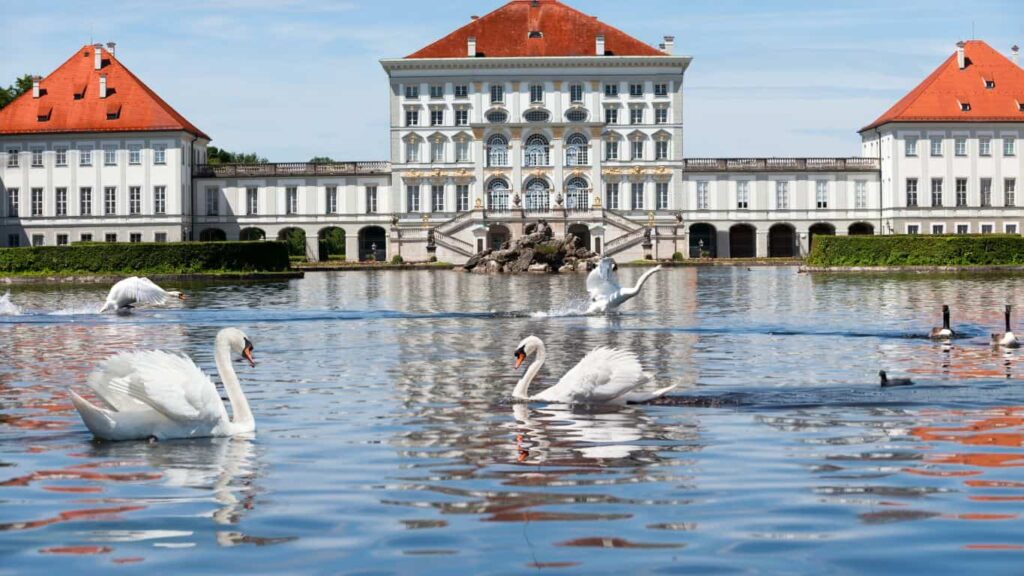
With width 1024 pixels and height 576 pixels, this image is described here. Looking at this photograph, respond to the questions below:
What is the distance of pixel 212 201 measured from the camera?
377ft

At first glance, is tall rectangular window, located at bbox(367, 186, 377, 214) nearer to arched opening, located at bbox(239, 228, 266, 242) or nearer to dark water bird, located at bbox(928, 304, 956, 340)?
arched opening, located at bbox(239, 228, 266, 242)

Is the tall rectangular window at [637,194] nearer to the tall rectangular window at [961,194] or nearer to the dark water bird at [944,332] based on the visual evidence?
the tall rectangular window at [961,194]

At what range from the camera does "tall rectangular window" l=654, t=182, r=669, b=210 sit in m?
114

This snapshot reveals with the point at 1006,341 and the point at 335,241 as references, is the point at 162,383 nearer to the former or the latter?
the point at 1006,341

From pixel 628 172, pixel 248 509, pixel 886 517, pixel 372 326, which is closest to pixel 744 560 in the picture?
pixel 886 517

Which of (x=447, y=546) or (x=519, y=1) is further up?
(x=519, y=1)

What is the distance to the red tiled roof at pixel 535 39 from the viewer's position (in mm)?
114625

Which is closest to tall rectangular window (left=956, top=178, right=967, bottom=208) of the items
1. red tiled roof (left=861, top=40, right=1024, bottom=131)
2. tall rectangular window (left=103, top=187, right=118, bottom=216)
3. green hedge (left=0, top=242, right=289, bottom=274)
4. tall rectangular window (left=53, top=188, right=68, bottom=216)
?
red tiled roof (left=861, top=40, right=1024, bottom=131)

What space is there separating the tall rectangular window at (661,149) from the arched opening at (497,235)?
13461mm

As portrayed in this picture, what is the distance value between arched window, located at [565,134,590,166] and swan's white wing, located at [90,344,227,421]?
3965 inches

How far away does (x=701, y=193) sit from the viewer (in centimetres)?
11412

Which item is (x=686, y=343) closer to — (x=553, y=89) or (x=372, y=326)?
(x=372, y=326)

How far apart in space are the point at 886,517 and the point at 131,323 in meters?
26.6

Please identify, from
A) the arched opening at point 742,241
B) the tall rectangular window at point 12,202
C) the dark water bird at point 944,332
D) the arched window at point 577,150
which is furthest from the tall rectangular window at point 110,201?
the dark water bird at point 944,332
